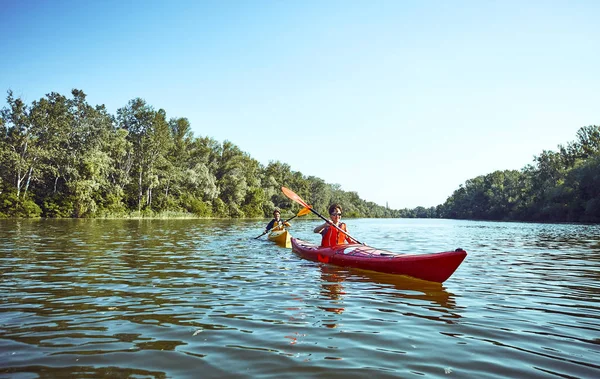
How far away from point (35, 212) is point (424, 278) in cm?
4008

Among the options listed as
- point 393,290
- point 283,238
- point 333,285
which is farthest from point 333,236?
point 283,238

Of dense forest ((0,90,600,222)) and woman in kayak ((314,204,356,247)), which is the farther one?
dense forest ((0,90,600,222))

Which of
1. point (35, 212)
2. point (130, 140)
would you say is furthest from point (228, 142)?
point (35, 212)

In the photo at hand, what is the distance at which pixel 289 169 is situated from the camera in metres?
93.0

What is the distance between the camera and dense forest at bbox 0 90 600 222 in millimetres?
39938

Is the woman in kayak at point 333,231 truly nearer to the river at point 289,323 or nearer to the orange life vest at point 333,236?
the orange life vest at point 333,236

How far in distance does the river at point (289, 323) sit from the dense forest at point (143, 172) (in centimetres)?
3632

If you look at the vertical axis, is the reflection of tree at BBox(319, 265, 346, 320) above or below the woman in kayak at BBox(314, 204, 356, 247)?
below

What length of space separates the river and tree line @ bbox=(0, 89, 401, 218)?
118 ft

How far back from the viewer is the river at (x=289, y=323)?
326 centimetres

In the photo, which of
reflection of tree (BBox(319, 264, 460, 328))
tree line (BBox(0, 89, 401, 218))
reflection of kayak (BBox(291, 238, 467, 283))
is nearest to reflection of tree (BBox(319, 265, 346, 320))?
reflection of tree (BBox(319, 264, 460, 328))

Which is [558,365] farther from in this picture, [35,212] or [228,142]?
[228,142]

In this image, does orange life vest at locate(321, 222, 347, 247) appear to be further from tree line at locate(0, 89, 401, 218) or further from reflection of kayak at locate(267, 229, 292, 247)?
tree line at locate(0, 89, 401, 218)

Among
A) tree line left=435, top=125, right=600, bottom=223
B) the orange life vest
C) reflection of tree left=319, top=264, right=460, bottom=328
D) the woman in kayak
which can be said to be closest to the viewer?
reflection of tree left=319, top=264, right=460, bottom=328
